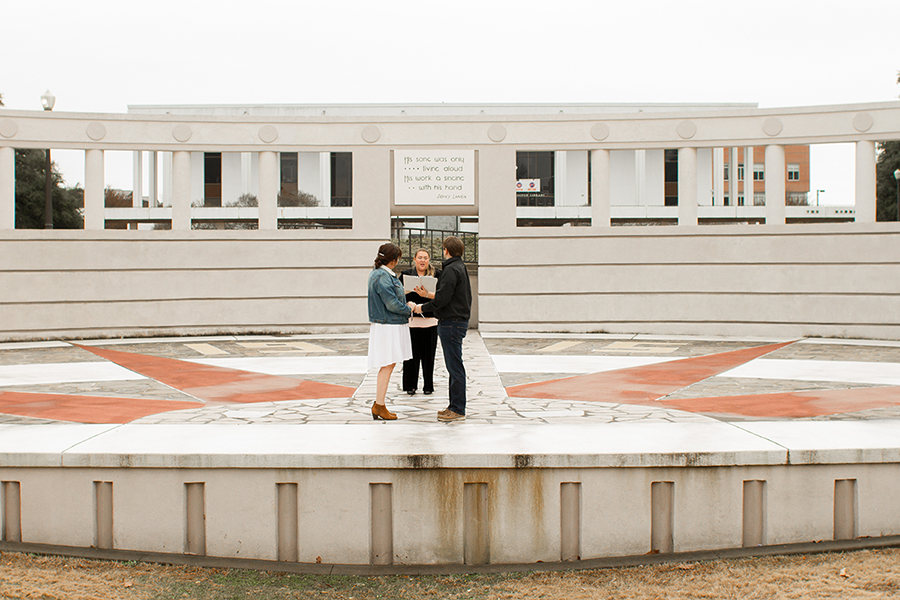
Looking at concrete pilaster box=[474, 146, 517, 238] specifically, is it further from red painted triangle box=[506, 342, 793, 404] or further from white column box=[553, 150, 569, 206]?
white column box=[553, 150, 569, 206]

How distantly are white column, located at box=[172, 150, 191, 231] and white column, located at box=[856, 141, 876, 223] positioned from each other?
13396 millimetres

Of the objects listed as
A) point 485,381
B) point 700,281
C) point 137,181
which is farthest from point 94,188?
point 137,181

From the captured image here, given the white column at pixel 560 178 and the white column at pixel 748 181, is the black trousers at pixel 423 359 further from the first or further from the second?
the white column at pixel 560 178

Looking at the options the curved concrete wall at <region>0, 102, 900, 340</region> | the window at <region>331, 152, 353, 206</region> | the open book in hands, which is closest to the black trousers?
the open book in hands

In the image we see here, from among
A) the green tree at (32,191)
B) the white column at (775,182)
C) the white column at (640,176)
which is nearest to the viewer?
the white column at (775,182)

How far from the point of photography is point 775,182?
1538cm

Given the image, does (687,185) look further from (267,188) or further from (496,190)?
(267,188)

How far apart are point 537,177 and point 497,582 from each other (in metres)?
46.1

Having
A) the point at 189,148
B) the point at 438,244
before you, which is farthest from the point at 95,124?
the point at 438,244

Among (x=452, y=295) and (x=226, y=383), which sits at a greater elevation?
(x=452, y=295)

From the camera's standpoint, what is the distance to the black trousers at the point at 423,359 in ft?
29.3

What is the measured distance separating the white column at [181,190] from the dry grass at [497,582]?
11.6 m

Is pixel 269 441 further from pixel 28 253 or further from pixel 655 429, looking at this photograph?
pixel 28 253

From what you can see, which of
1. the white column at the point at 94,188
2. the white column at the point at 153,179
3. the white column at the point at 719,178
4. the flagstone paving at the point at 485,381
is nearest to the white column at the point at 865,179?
the flagstone paving at the point at 485,381
